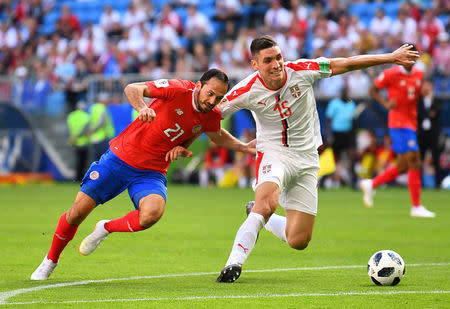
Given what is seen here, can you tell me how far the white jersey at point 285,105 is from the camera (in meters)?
7.77

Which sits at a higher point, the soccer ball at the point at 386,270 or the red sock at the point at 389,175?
the soccer ball at the point at 386,270

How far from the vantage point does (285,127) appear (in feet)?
26.1

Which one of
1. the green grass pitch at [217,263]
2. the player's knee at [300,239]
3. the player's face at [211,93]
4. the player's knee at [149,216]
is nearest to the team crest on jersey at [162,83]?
the player's face at [211,93]

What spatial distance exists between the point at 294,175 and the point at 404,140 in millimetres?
6179

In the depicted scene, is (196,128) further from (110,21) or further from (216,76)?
(110,21)

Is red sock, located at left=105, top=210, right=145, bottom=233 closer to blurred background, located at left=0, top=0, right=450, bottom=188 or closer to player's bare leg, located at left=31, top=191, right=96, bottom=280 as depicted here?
player's bare leg, located at left=31, top=191, right=96, bottom=280

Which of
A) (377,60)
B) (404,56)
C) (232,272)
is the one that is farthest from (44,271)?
(404,56)

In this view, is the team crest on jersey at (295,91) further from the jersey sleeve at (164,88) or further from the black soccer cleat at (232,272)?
the black soccer cleat at (232,272)

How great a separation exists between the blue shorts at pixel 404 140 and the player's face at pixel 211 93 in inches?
276

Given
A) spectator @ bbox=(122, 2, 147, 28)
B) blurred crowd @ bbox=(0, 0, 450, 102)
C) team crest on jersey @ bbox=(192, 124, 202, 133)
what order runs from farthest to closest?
spectator @ bbox=(122, 2, 147, 28) → blurred crowd @ bbox=(0, 0, 450, 102) → team crest on jersey @ bbox=(192, 124, 202, 133)

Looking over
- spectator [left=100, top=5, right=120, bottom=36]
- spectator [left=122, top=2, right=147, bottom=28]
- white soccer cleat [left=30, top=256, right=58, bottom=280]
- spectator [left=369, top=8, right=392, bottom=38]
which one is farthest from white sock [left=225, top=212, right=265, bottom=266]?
spectator [left=100, top=5, right=120, bottom=36]

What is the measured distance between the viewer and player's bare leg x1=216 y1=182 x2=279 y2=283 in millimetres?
6945

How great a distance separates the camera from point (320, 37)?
22.5 metres

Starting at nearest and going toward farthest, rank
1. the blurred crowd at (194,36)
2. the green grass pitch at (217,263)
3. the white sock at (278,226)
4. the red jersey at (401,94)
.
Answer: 1. the green grass pitch at (217,263)
2. the white sock at (278,226)
3. the red jersey at (401,94)
4. the blurred crowd at (194,36)
